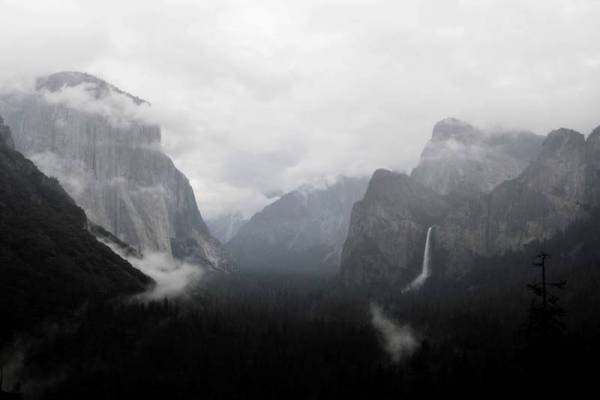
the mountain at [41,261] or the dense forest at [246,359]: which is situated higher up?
the mountain at [41,261]

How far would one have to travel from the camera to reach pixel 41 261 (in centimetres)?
14900

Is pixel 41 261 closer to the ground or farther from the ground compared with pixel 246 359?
farther from the ground

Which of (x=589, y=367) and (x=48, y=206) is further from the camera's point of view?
(x=48, y=206)

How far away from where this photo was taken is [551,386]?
5069 cm

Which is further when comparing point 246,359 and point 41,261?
point 41,261

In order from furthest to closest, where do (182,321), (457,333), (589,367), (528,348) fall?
(457,333) < (182,321) < (589,367) < (528,348)

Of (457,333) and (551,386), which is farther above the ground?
(457,333)

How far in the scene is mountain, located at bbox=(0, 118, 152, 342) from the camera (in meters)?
128

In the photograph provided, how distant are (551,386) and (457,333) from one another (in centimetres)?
12443

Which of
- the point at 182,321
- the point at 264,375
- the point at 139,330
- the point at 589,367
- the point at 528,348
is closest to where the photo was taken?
the point at 528,348

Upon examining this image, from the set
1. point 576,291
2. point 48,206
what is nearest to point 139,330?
point 48,206

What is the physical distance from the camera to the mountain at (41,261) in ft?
422

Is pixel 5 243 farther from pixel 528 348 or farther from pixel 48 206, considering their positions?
pixel 528 348

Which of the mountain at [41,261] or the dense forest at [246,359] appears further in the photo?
the mountain at [41,261]
